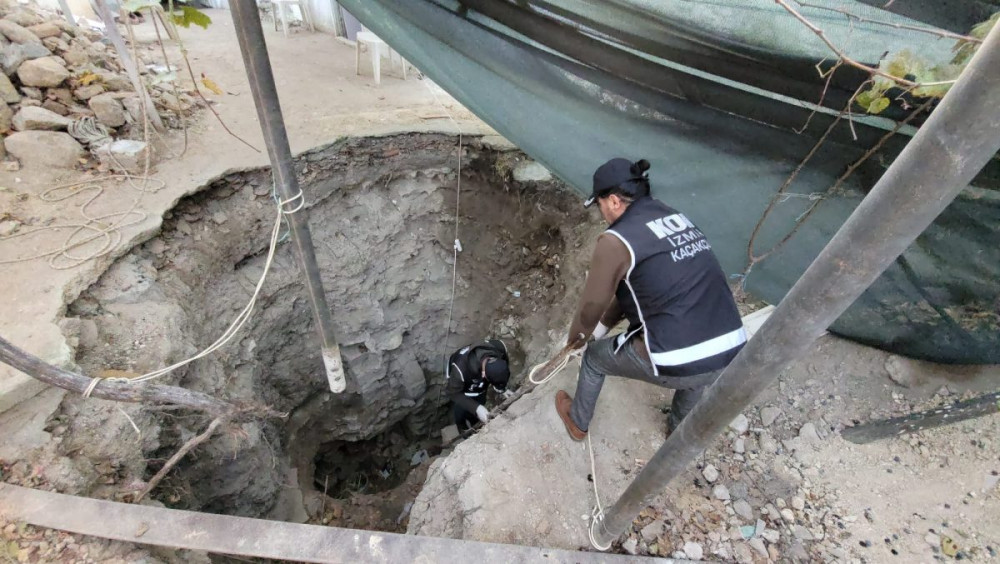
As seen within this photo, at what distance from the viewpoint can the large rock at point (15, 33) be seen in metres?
3.40

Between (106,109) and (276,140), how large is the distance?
2.48 m

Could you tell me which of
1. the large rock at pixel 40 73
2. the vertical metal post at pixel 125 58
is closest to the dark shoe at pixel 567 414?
the vertical metal post at pixel 125 58

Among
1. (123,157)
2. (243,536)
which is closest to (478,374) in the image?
(243,536)

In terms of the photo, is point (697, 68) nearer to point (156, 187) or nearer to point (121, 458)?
point (121, 458)

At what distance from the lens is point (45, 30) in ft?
12.1

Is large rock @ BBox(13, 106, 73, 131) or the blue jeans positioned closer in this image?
the blue jeans

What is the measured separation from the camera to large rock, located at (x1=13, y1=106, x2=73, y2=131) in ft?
10.5

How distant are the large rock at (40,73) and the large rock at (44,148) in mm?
504

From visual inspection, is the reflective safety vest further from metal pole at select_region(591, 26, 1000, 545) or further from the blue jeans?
metal pole at select_region(591, 26, 1000, 545)

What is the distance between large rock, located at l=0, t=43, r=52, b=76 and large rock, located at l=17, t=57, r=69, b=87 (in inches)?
1.5

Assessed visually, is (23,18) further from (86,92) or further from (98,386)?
(98,386)

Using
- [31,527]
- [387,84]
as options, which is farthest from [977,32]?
[387,84]

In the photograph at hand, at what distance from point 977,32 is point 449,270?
3848mm

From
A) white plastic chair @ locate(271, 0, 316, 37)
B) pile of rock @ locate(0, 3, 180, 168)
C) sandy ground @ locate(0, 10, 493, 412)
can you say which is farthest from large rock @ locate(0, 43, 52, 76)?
white plastic chair @ locate(271, 0, 316, 37)
